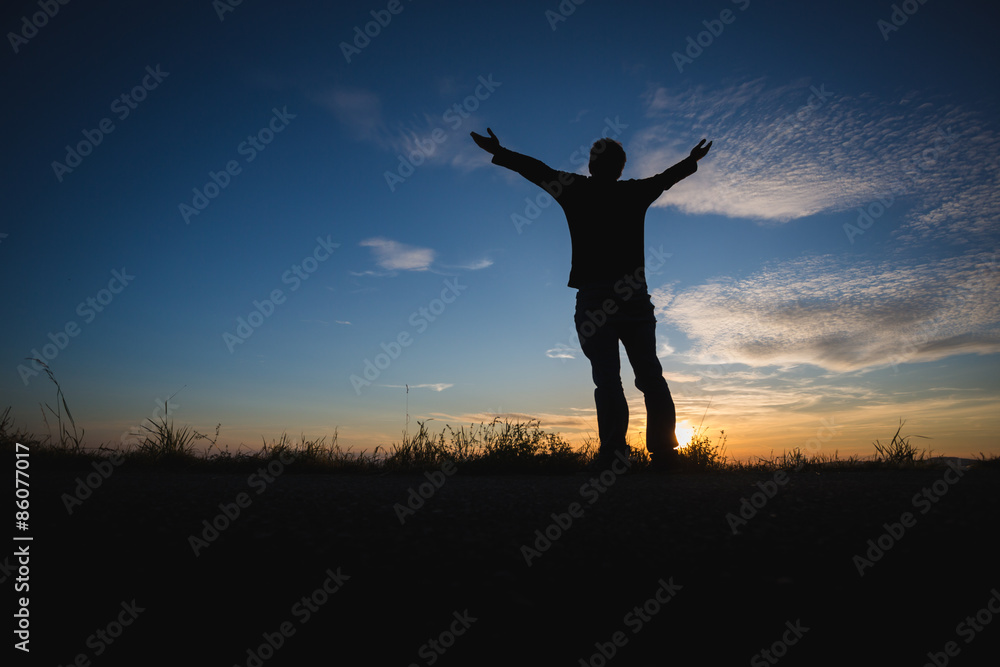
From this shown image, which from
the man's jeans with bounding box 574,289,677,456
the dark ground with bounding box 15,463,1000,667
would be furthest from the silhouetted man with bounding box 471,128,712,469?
the dark ground with bounding box 15,463,1000,667

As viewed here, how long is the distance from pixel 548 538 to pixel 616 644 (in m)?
0.59

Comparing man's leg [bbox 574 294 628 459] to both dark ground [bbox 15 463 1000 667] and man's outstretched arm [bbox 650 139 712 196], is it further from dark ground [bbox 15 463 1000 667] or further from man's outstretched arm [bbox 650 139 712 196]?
dark ground [bbox 15 463 1000 667]

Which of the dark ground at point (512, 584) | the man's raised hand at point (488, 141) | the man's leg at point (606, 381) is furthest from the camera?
the man's raised hand at point (488, 141)

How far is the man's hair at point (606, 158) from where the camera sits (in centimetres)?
440

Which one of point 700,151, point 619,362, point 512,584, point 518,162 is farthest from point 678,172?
point 512,584

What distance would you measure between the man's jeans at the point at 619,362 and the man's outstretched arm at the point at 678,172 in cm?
112

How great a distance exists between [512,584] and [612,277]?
3.13 meters

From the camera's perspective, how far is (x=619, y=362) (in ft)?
12.8

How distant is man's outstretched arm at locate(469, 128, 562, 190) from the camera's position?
414 centimetres

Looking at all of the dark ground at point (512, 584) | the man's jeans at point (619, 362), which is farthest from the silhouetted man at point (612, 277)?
the dark ground at point (512, 584)

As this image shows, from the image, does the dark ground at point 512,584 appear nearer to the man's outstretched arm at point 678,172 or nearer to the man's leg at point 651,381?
the man's leg at point 651,381

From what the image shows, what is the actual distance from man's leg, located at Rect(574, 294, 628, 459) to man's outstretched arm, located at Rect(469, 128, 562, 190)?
1131 mm

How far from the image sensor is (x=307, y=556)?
4.64 feet

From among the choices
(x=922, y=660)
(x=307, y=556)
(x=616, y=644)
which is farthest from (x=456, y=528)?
(x=922, y=660)
